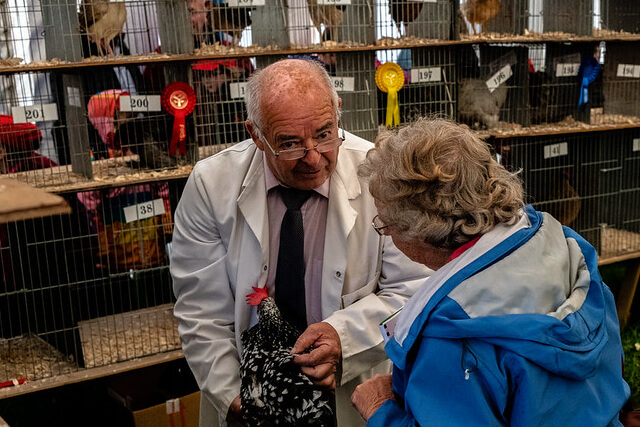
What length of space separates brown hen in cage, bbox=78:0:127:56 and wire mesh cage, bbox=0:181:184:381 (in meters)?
0.69

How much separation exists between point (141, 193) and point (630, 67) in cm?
302

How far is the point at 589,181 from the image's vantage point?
4.29m

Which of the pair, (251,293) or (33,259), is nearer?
(251,293)

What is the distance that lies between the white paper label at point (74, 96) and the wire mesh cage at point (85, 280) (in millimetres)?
403

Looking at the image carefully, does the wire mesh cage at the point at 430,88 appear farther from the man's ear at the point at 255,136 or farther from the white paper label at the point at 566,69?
Answer: the man's ear at the point at 255,136

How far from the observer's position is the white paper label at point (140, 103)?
3107 mm

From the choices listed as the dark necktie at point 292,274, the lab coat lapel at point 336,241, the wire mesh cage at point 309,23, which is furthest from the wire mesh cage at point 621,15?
the dark necktie at point 292,274

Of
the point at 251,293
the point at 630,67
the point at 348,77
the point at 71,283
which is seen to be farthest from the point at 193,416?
the point at 630,67

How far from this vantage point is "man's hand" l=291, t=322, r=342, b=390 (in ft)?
5.90

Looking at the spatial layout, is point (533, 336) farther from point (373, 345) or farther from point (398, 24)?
point (398, 24)

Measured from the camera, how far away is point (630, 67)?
4.39m

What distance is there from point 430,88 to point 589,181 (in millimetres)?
1226

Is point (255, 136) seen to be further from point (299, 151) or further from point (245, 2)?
point (245, 2)

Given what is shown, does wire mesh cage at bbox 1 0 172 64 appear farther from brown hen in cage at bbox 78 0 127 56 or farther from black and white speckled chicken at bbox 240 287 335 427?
black and white speckled chicken at bbox 240 287 335 427
